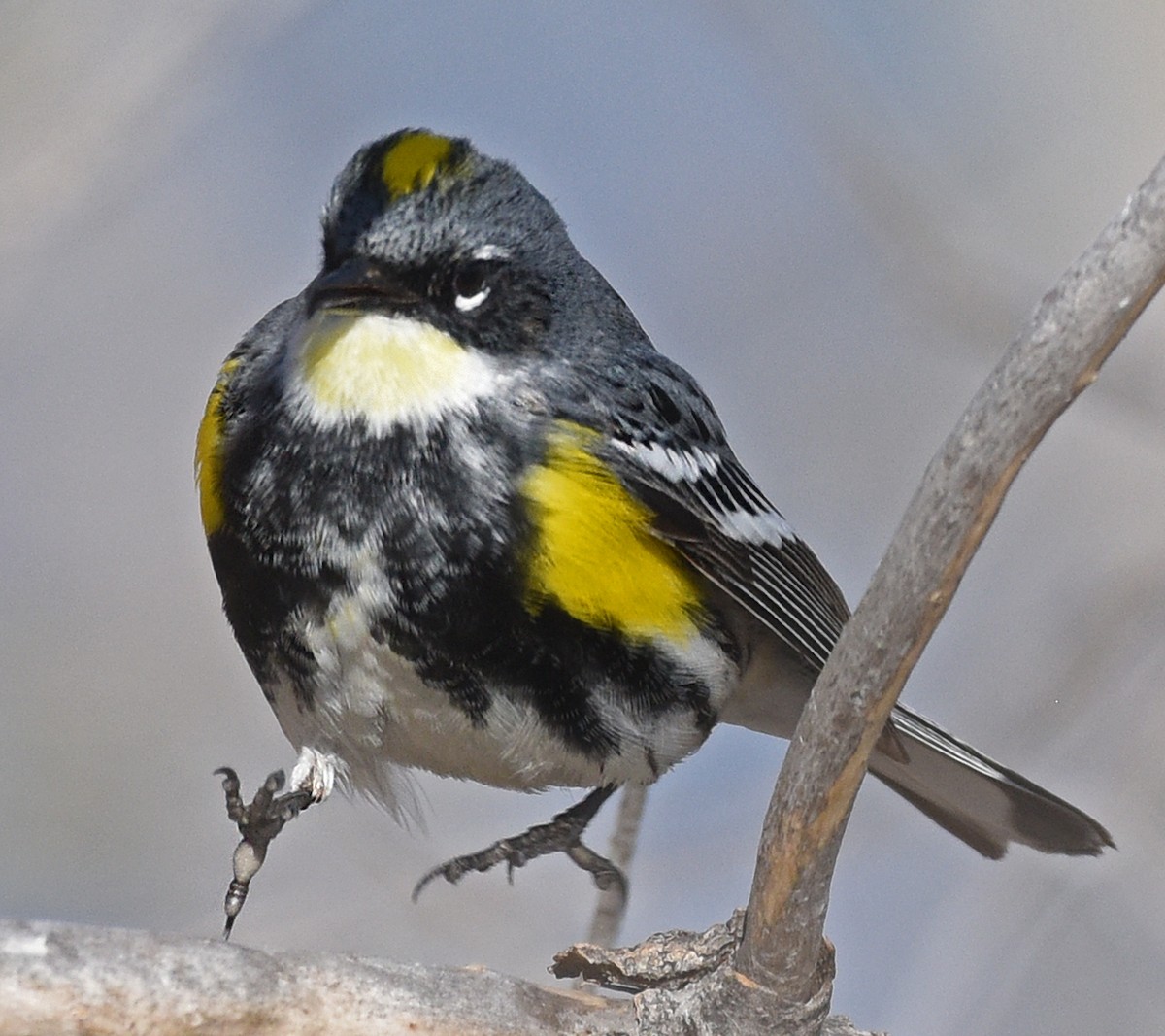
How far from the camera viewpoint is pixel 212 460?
3219 millimetres

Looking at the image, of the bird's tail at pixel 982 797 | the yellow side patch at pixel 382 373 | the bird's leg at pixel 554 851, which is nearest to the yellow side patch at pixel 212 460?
the yellow side patch at pixel 382 373

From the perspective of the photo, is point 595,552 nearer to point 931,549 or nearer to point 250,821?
point 250,821

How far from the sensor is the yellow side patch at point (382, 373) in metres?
3.05

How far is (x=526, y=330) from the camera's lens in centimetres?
324

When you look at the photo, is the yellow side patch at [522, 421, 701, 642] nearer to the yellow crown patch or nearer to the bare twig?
the yellow crown patch

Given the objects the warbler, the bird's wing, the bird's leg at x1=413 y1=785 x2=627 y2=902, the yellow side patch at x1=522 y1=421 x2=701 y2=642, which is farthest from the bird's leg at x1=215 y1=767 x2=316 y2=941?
the bird's wing

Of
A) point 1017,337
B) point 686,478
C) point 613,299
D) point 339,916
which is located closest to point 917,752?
point 686,478

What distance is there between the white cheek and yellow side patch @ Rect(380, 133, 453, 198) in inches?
8.4

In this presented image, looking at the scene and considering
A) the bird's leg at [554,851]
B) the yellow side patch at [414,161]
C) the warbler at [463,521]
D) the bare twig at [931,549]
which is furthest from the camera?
the bird's leg at [554,851]

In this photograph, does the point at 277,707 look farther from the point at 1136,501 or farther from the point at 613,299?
the point at 1136,501

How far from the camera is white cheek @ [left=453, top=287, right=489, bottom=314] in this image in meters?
3.12

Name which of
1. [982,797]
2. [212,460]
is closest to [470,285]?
[212,460]

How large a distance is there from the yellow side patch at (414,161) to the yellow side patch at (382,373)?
0.84ft

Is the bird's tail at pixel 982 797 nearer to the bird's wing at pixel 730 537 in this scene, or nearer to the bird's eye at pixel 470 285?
the bird's wing at pixel 730 537
